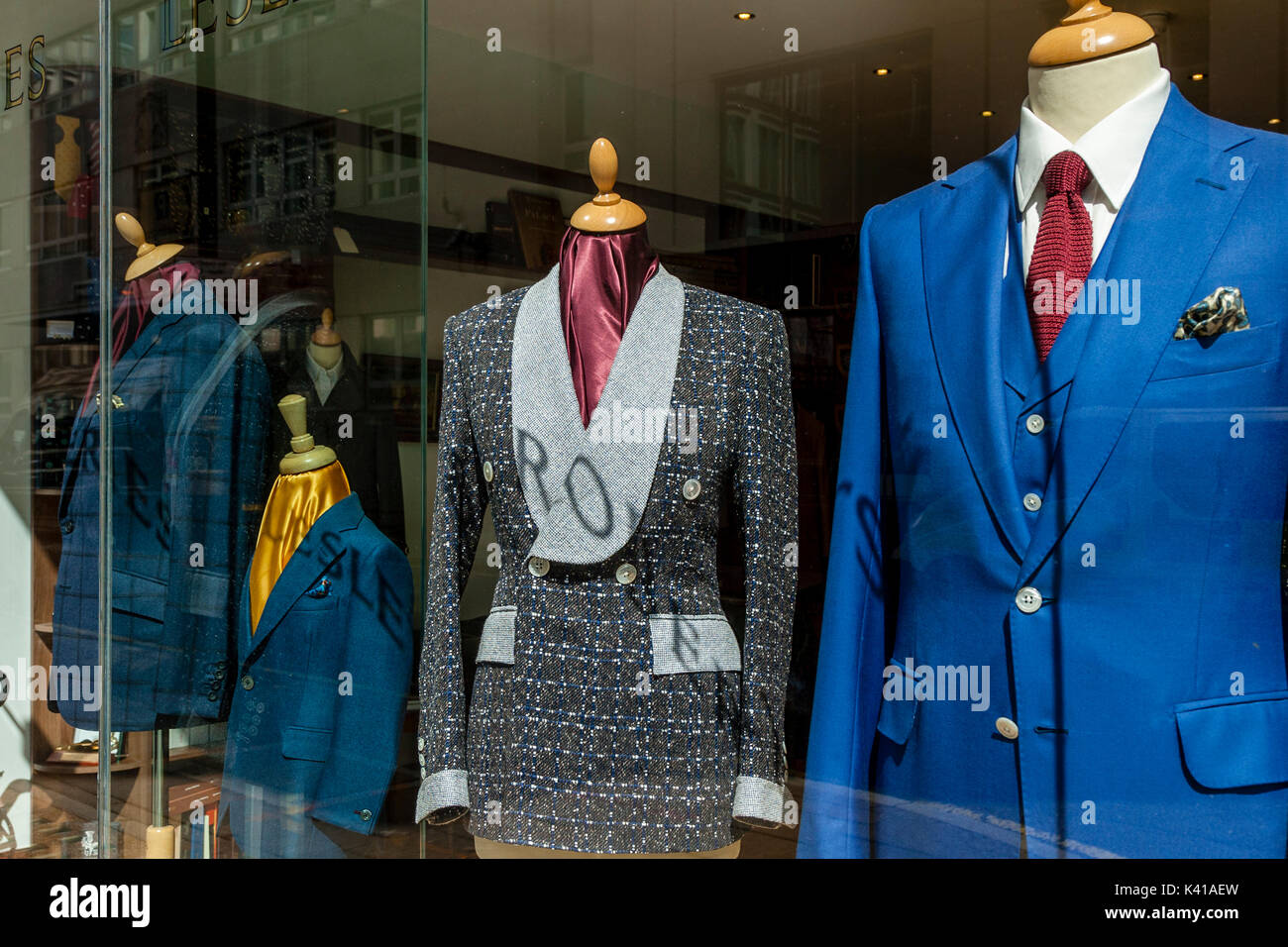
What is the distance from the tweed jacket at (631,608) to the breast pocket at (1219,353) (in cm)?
58

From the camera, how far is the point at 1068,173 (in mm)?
1569

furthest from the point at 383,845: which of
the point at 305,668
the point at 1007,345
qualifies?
the point at 1007,345

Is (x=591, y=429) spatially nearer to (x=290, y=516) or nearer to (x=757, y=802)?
(x=757, y=802)

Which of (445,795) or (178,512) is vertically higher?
(178,512)

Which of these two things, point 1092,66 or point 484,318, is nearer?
point 1092,66

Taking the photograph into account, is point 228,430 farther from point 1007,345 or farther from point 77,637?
point 1007,345

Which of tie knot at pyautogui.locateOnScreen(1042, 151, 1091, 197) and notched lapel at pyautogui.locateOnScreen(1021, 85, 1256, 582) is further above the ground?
tie knot at pyautogui.locateOnScreen(1042, 151, 1091, 197)

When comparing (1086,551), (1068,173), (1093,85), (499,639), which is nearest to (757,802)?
(499,639)

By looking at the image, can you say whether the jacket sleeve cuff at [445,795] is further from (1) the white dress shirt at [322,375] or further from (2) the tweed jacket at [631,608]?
(1) the white dress shirt at [322,375]

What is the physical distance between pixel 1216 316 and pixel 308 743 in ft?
5.84

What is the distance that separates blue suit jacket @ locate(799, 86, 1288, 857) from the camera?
1492 millimetres

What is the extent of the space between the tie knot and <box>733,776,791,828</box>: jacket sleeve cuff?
96cm

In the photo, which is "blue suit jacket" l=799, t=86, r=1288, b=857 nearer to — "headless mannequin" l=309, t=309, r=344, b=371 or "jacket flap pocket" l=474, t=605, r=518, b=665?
"jacket flap pocket" l=474, t=605, r=518, b=665

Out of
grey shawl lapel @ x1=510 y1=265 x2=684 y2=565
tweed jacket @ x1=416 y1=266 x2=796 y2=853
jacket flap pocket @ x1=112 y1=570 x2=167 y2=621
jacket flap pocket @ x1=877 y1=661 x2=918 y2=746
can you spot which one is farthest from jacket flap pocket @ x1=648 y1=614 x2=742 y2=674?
jacket flap pocket @ x1=112 y1=570 x2=167 y2=621
